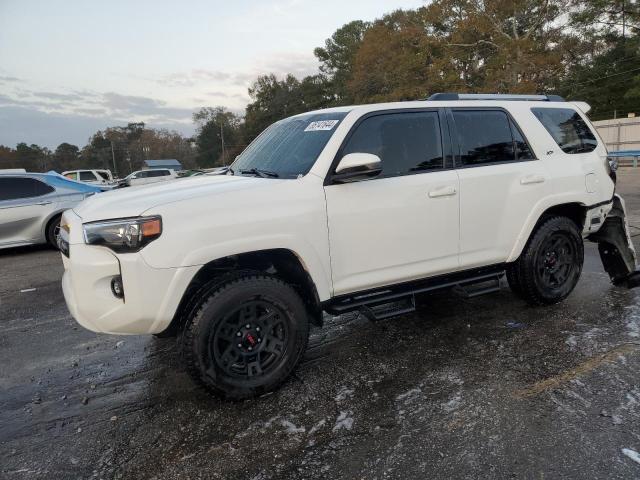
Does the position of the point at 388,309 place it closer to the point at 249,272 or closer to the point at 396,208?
the point at 396,208

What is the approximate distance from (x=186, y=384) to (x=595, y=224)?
415 centimetres

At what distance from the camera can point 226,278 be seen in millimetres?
2955

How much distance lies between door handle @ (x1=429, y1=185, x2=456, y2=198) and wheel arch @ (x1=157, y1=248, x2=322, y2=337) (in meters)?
1.20

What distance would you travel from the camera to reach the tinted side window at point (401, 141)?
344cm

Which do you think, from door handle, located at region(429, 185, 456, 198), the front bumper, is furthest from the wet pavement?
door handle, located at region(429, 185, 456, 198)

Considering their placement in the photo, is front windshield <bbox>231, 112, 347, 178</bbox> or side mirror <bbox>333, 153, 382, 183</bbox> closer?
side mirror <bbox>333, 153, 382, 183</bbox>

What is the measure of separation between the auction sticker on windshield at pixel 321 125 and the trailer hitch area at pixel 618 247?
10.6 ft

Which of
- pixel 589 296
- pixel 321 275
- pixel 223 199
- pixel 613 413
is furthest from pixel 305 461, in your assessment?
pixel 589 296

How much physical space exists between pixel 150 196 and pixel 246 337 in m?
1.11

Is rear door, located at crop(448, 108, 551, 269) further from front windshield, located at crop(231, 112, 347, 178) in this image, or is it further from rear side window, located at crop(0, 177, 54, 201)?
rear side window, located at crop(0, 177, 54, 201)

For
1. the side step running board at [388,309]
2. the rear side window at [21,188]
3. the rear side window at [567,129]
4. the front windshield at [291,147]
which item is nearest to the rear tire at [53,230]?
the rear side window at [21,188]

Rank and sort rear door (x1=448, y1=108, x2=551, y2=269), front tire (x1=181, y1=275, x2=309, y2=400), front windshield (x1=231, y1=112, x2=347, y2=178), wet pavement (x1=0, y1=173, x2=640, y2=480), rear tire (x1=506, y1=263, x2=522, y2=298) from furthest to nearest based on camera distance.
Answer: rear tire (x1=506, y1=263, x2=522, y2=298)
rear door (x1=448, y1=108, x2=551, y2=269)
front windshield (x1=231, y1=112, x2=347, y2=178)
front tire (x1=181, y1=275, x2=309, y2=400)
wet pavement (x1=0, y1=173, x2=640, y2=480)

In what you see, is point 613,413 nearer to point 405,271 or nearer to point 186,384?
point 405,271

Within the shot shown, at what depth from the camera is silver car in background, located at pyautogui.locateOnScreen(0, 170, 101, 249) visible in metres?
8.76
